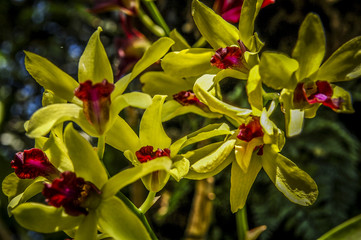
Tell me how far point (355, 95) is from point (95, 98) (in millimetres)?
1173

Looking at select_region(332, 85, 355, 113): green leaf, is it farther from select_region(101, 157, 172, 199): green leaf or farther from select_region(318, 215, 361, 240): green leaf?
select_region(101, 157, 172, 199): green leaf

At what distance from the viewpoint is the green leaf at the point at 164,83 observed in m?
0.87

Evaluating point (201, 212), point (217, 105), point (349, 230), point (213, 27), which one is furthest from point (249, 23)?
point (201, 212)

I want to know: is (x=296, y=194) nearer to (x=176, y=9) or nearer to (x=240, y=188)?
(x=240, y=188)

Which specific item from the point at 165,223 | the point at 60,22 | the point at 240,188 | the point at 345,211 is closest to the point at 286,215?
the point at 345,211

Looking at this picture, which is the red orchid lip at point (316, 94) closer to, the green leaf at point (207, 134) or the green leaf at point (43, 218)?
the green leaf at point (207, 134)

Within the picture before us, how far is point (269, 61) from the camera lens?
0.67 meters

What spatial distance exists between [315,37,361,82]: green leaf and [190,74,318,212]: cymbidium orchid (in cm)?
12

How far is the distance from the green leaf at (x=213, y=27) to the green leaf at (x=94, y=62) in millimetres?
179

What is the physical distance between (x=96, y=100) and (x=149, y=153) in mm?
121

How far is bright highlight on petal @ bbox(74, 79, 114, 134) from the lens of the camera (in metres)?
0.68

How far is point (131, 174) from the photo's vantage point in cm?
63

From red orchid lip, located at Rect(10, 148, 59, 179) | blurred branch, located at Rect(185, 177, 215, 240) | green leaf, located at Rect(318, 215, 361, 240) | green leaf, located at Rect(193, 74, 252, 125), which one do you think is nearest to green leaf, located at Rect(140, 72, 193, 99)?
green leaf, located at Rect(193, 74, 252, 125)

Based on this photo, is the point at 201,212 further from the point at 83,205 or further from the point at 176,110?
the point at 83,205
